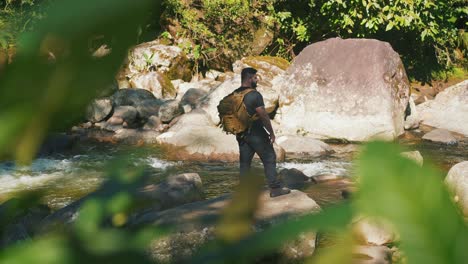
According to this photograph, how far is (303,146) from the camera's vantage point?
11867 mm

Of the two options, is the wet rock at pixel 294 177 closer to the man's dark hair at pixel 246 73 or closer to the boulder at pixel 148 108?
the man's dark hair at pixel 246 73

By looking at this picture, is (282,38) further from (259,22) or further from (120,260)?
(120,260)

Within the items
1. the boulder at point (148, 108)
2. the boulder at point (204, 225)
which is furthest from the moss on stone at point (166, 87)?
the boulder at point (204, 225)

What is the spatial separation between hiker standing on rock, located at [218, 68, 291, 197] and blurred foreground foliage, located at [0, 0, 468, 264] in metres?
6.42

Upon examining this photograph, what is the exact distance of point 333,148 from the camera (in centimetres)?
1227

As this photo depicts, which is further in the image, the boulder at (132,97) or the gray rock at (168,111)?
the boulder at (132,97)

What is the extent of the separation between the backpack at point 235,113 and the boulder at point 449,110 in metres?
8.39

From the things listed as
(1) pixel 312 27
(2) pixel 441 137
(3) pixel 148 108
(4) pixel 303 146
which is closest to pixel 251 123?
(4) pixel 303 146

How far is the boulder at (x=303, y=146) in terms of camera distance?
1170cm

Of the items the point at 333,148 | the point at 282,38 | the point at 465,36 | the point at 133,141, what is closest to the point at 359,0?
the point at 282,38

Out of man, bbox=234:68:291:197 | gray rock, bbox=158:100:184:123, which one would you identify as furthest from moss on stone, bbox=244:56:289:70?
man, bbox=234:68:291:197

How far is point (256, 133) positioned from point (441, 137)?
22.9 feet

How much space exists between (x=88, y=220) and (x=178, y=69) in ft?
56.6

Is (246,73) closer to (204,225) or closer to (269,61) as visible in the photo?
(204,225)
